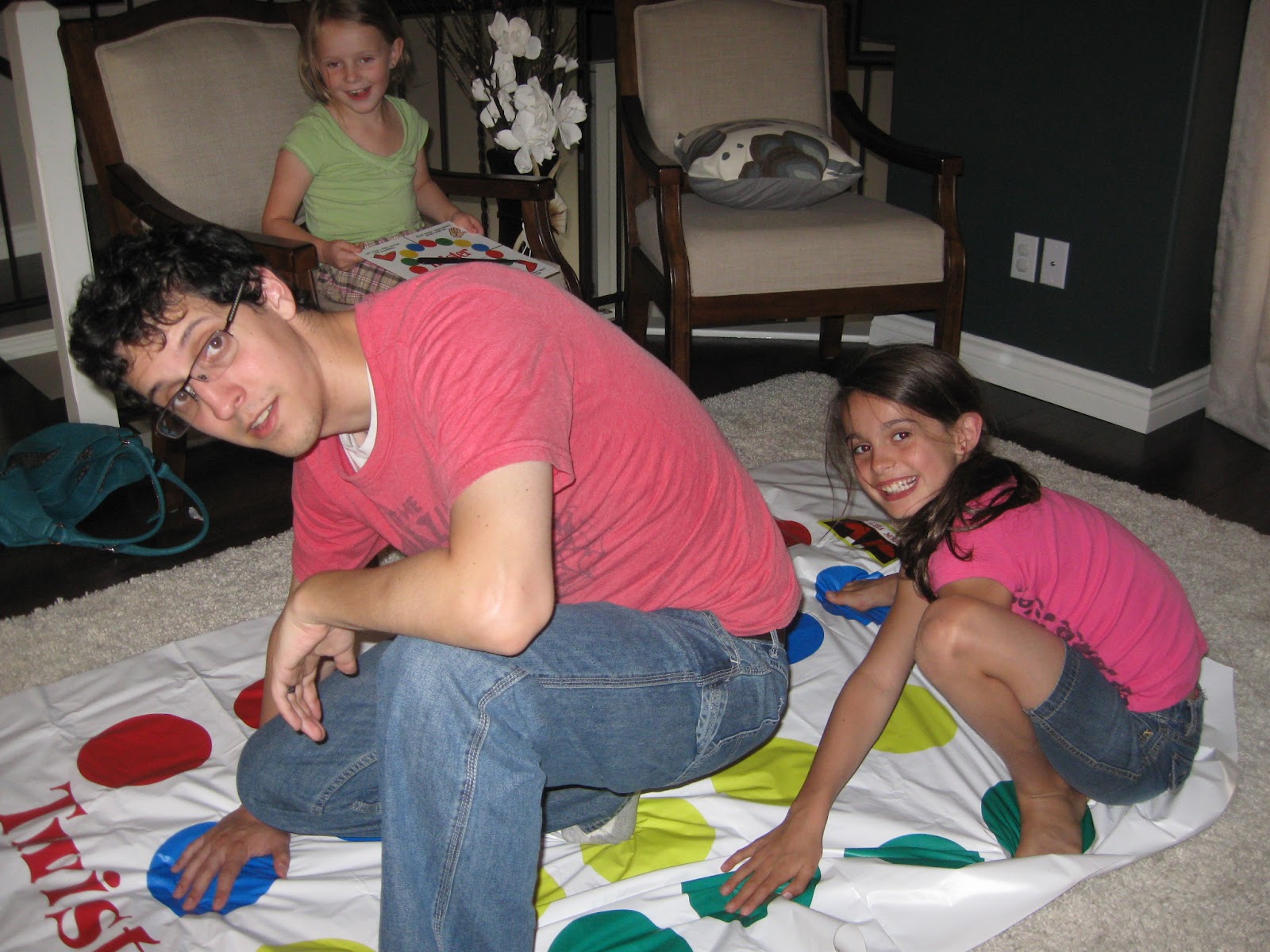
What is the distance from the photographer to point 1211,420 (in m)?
2.79

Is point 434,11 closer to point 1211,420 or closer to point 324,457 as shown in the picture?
point 324,457

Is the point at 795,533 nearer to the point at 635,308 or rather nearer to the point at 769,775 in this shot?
the point at 769,775

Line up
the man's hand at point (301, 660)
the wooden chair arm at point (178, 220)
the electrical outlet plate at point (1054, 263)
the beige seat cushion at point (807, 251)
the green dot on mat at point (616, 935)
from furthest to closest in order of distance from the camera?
the electrical outlet plate at point (1054, 263) → the beige seat cushion at point (807, 251) → the wooden chair arm at point (178, 220) → the green dot on mat at point (616, 935) → the man's hand at point (301, 660)

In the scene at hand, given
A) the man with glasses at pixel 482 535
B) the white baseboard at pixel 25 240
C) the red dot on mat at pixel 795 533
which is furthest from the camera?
the white baseboard at pixel 25 240

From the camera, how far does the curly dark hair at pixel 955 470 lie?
1.30 metres

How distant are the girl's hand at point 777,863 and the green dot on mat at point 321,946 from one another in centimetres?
43

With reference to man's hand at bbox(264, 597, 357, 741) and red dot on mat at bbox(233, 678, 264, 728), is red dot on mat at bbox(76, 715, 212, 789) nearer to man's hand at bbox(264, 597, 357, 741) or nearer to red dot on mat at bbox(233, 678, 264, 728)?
red dot on mat at bbox(233, 678, 264, 728)

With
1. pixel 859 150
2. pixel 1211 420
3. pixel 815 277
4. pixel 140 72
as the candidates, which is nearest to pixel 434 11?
pixel 140 72

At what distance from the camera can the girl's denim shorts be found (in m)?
1.26

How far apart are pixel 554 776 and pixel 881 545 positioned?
3.62 feet

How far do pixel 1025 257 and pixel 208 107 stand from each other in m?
2.03

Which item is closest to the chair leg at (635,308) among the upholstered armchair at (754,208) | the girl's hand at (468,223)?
the upholstered armchair at (754,208)

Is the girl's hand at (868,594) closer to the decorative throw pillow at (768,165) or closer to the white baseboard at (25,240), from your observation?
the decorative throw pillow at (768,165)

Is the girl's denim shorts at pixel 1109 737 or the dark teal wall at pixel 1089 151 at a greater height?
the dark teal wall at pixel 1089 151
